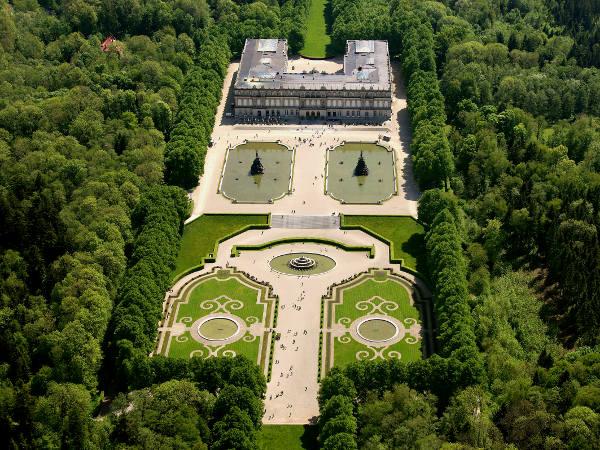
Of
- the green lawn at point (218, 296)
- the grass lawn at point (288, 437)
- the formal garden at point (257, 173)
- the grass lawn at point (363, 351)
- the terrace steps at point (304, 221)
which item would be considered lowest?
the grass lawn at point (288, 437)

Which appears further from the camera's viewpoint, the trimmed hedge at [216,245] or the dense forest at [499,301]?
the trimmed hedge at [216,245]

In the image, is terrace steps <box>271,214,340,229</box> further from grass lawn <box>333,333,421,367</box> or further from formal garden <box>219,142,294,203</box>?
grass lawn <box>333,333,421,367</box>

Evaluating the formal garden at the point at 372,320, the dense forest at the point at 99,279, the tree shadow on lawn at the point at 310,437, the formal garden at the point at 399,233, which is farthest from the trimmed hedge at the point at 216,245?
the tree shadow on lawn at the point at 310,437

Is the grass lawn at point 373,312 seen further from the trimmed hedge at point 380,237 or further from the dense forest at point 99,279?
the dense forest at point 99,279

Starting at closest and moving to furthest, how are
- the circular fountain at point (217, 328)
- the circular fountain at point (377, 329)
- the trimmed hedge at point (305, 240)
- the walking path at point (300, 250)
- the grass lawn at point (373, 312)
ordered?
1. the walking path at point (300, 250)
2. the grass lawn at point (373, 312)
3. the circular fountain at point (377, 329)
4. the circular fountain at point (217, 328)
5. the trimmed hedge at point (305, 240)

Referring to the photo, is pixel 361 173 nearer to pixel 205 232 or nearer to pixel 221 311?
pixel 205 232

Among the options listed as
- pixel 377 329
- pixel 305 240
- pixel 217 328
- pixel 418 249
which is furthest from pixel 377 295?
pixel 217 328

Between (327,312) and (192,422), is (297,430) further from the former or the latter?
(327,312)
